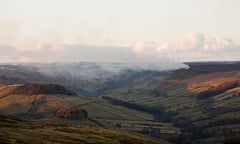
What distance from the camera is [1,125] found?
192125mm

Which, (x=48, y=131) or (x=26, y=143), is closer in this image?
(x=26, y=143)

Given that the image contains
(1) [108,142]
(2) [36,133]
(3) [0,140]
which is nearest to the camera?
(3) [0,140]

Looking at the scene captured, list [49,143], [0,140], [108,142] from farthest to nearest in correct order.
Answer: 1. [108,142]
2. [49,143]
3. [0,140]

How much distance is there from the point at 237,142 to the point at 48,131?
269ft

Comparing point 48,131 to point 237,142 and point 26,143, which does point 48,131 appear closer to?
point 26,143

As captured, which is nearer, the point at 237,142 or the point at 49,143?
the point at 49,143

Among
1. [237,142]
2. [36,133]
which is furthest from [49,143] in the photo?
[237,142]

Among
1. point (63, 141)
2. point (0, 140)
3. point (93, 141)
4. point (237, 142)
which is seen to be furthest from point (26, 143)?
point (237, 142)

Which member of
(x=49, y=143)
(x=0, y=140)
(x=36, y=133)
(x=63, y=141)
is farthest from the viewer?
(x=36, y=133)

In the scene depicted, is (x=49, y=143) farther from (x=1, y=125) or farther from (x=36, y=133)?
(x=1, y=125)

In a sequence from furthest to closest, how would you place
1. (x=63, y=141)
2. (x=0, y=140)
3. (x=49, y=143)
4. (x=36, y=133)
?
(x=36, y=133) → (x=63, y=141) → (x=49, y=143) → (x=0, y=140)

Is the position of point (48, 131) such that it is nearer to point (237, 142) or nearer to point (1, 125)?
point (1, 125)

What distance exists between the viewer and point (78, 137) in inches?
7662

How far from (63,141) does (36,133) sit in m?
17.7
